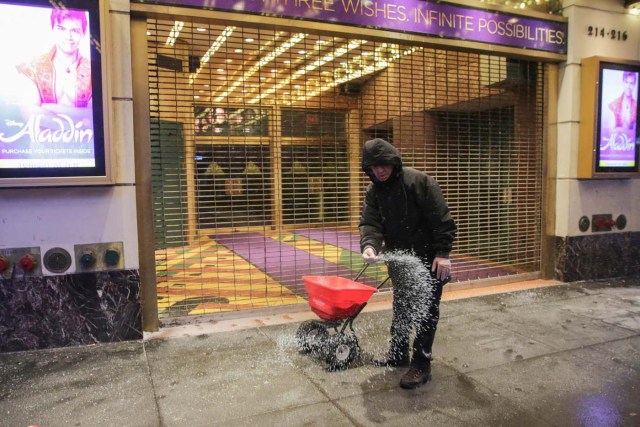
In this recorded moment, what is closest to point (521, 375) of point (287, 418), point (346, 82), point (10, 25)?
point (287, 418)

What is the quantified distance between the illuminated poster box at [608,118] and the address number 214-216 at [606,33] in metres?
0.50

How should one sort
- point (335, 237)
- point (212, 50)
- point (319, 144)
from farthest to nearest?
point (335, 237), point (319, 144), point (212, 50)

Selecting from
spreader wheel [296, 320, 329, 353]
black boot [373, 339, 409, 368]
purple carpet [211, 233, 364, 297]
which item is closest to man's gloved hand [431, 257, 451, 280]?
black boot [373, 339, 409, 368]

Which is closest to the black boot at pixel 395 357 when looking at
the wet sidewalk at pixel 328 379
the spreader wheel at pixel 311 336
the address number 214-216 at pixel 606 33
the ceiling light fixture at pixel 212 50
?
the wet sidewalk at pixel 328 379

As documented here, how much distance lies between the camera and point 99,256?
469 centimetres

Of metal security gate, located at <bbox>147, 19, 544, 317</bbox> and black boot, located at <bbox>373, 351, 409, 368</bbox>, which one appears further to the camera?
metal security gate, located at <bbox>147, 19, 544, 317</bbox>

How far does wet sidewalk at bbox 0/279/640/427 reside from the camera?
10.7 ft

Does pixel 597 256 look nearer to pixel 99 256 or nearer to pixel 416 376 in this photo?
pixel 416 376

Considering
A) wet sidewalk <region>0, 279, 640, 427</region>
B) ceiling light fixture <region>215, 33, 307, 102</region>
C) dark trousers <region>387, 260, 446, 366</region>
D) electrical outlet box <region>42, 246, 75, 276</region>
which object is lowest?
wet sidewalk <region>0, 279, 640, 427</region>

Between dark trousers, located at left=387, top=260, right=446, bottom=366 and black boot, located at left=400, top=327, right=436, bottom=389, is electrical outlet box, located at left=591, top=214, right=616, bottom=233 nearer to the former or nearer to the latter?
dark trousers, located at left=387, top=260, right=446, bottom=366

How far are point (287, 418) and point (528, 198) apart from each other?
5.68 metres

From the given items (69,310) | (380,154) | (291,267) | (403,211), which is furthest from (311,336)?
(291,267)

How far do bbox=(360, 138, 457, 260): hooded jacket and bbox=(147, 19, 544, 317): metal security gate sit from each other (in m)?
2.06

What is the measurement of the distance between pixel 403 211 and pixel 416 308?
856mm
